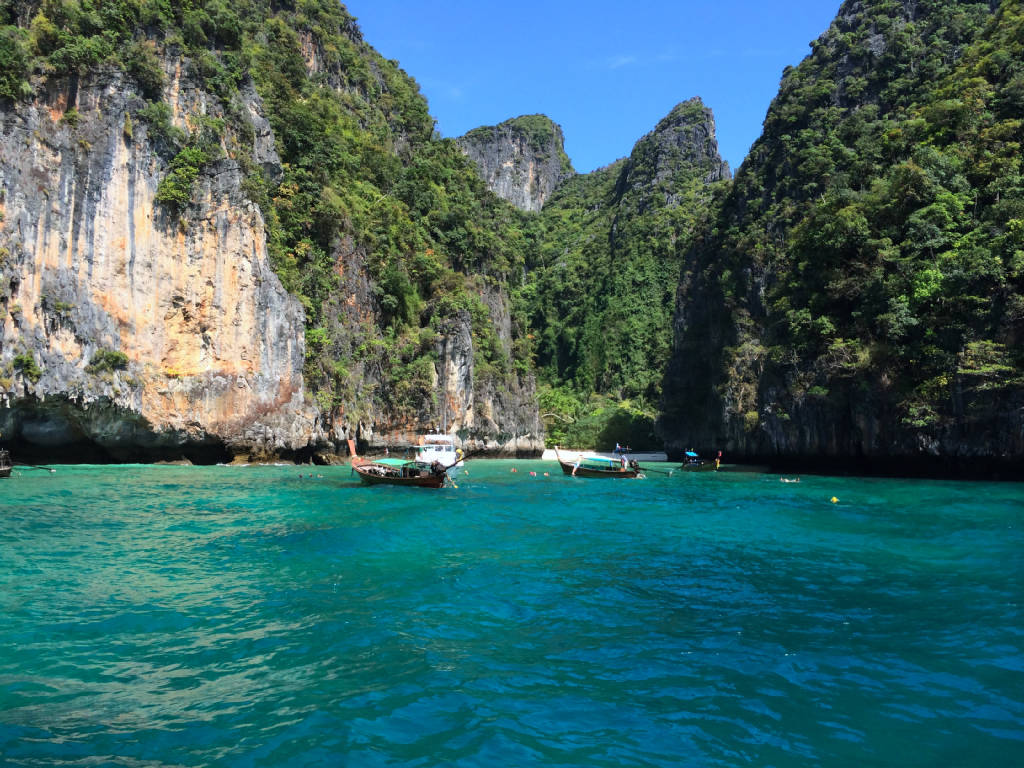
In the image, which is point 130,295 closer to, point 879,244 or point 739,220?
point 879,244

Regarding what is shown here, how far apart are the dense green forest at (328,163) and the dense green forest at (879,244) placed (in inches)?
892

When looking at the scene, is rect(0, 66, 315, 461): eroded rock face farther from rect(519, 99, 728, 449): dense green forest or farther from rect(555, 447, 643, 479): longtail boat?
rect(519, 99, 728, 449): dense green forest

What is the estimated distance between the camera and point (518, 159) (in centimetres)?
13275

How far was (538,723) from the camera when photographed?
606cm

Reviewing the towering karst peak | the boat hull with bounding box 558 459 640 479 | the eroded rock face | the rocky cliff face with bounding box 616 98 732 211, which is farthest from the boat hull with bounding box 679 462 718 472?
the towering karst peak

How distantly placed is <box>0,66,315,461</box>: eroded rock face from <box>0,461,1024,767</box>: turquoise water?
13.5 m

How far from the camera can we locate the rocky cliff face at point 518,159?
13162 centimetres

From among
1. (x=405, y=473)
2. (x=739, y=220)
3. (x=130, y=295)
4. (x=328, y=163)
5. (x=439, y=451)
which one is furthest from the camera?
(x=739, y=220)

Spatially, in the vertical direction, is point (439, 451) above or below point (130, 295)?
below

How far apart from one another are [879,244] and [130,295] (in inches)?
1449

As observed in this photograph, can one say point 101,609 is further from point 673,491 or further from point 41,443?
point 41,443

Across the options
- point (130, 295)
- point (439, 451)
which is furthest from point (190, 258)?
point (439, 451)

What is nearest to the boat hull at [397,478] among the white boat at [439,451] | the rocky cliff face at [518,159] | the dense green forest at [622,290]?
the white boat at [439,451]

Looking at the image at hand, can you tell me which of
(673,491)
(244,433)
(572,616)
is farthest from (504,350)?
(572,616)
